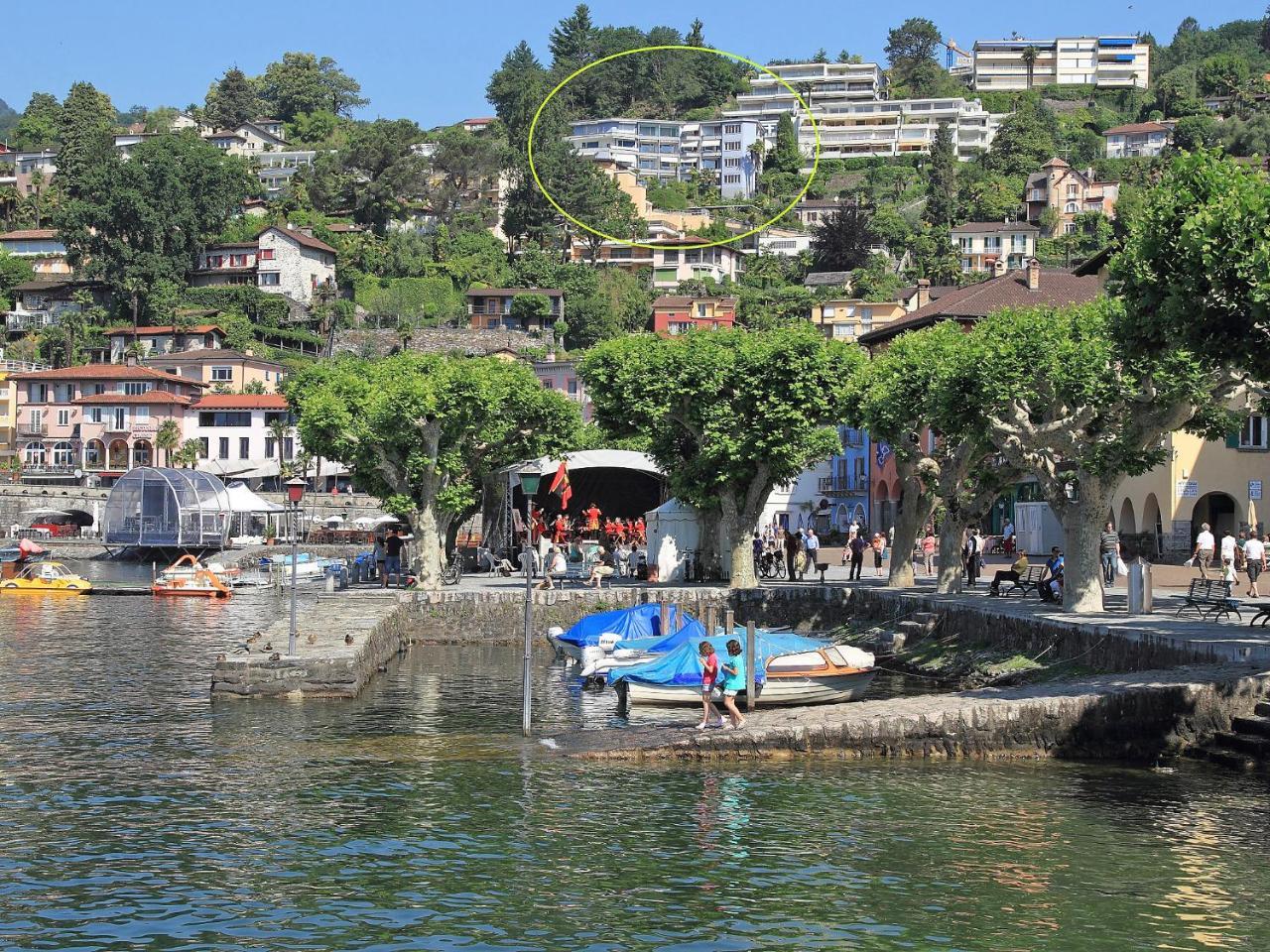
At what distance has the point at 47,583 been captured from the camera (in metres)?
74.7

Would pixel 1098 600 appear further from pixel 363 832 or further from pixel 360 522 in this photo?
pixel 360 522

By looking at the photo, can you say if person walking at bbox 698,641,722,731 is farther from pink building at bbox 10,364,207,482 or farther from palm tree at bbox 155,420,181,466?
pink building at bbox 10,364,207,482

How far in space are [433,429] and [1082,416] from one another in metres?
23.6

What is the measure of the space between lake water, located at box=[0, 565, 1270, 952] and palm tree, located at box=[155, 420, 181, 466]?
336ft

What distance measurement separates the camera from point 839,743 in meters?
27.3

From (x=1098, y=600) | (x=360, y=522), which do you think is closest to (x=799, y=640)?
(x=1098, y=600)

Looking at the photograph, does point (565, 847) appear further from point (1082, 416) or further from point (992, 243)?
point (992, 243)

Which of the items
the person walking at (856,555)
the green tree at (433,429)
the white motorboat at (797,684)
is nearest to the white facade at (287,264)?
the green tree at (433,429)

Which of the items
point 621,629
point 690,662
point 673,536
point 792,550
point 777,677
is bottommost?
point 777,677

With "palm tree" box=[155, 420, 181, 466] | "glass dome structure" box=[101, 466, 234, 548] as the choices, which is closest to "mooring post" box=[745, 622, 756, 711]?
"glass dome structure" box=[101, 466, 234, 548]

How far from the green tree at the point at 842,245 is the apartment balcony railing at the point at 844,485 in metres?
84.9

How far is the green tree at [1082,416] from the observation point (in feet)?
125

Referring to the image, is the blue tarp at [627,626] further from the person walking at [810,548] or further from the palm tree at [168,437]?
the palm tree at [168,437]

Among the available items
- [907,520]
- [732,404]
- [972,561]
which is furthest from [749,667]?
[732,404]
